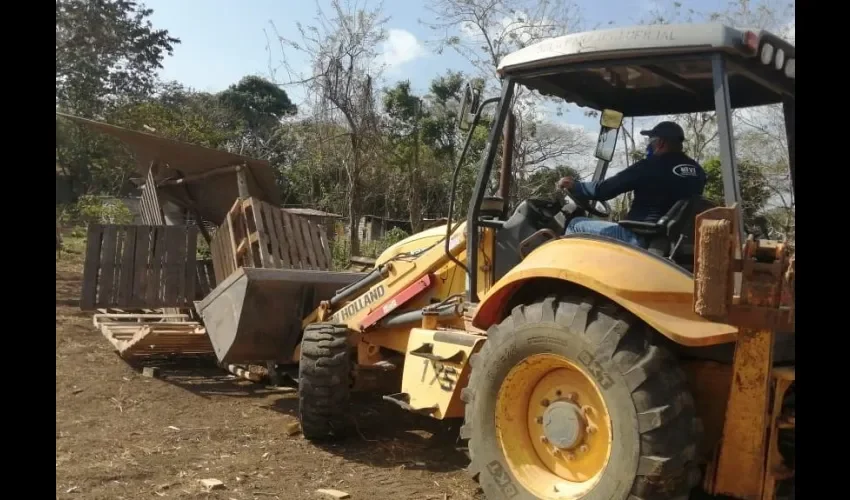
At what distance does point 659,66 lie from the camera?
348 centimetres

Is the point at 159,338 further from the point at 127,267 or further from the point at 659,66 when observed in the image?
the point at 659,66

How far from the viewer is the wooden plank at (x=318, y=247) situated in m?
7.69

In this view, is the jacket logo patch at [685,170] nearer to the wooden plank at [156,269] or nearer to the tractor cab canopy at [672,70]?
the tractor cab canopy at [672,70]

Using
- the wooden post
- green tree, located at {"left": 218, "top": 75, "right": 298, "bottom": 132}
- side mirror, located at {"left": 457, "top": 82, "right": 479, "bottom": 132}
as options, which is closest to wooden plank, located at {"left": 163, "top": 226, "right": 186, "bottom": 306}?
the wooden post

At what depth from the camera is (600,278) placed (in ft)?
10.3

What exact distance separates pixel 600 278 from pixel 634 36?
115 cm

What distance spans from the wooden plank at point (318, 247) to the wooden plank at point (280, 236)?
395 mm

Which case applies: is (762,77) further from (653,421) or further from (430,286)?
(430,286)

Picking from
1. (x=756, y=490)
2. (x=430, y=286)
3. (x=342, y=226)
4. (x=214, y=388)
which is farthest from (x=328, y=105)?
(x=756, y=490)

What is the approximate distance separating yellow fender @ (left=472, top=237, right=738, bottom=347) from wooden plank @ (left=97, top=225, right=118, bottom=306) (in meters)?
5.42

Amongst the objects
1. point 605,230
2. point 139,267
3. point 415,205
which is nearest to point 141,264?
point 139,267

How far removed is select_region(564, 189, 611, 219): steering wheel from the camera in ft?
13.5

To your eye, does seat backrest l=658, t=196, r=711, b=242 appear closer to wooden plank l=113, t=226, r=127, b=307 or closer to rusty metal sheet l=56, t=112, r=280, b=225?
rusty metal sheet l=56, t=112, r=280, b=225

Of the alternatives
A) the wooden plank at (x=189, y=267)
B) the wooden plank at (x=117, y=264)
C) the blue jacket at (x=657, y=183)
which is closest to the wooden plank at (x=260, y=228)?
the wooden plank at (x=189, y=267)
